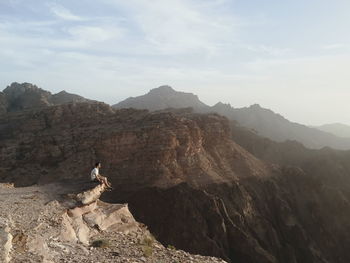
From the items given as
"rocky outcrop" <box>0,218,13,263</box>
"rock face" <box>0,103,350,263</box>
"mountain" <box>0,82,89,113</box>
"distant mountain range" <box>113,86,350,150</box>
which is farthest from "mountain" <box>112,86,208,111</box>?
"rocky outcrop" <box>0,218,13,263</box>

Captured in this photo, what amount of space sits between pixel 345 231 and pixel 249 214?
50.6 ft

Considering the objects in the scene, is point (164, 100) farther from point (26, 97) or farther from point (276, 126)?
point (26, 97)

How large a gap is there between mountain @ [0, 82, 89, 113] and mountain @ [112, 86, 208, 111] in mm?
34530

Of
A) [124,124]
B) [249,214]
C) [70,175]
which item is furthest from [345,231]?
[70,175]

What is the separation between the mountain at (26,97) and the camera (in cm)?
9306

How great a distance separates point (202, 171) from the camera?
2168 inches

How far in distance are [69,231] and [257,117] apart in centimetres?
13316

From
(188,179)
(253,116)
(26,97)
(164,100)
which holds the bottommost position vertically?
(188,179)

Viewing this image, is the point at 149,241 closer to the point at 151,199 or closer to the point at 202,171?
the point at 151,199

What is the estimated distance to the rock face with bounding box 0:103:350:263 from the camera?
4772cm

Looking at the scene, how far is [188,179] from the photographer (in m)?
53.0

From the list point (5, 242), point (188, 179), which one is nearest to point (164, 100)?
point (188, 179)

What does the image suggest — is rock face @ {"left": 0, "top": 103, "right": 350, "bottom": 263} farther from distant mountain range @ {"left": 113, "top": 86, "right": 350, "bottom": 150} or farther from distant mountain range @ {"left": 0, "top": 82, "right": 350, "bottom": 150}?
distant mountain range @ {"left": 113, "top": 86, "right": 350, "bottom": 150}

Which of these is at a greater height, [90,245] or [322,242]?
[90,245]
